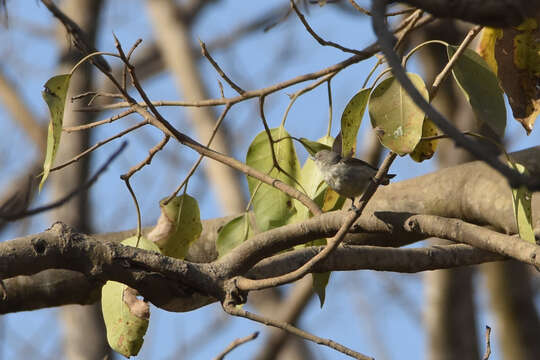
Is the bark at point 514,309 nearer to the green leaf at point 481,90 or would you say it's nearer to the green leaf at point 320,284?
the green leaf at point 320,284

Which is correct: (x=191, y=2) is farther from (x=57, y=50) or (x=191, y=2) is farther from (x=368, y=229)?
(x=368, y=229)

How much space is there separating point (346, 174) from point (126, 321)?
0.94 m

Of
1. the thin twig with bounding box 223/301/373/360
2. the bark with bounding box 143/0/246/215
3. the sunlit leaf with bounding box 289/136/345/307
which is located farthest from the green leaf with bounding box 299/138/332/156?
the bark with bounding box 143/0/246/215

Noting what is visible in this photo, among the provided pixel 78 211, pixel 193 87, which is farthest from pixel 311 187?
pixel 193 87

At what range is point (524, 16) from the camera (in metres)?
0.97

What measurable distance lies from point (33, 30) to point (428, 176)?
261 inches

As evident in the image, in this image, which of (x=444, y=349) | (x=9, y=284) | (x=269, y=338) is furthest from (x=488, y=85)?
(x=269, y=338)

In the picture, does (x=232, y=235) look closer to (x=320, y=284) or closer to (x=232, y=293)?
(x=320, y=284)

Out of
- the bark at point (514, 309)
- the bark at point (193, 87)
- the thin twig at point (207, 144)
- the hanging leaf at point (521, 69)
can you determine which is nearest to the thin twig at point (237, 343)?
the thin twig at point (207, 144)

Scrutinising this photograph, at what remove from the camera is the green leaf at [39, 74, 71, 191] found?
1566 millimetres

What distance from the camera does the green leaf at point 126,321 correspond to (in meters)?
1.68

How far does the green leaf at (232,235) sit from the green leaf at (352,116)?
17.6 inches

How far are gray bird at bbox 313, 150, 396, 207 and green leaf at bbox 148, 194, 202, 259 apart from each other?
1.26 ft

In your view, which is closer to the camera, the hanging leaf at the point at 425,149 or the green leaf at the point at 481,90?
the green leaf at the point at 481,90
